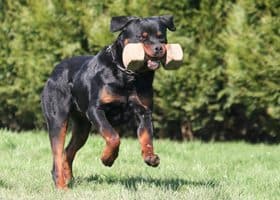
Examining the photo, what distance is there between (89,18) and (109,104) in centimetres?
586

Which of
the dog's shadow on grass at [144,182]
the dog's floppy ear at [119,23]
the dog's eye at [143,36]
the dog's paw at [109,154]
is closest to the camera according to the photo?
the dog's paw at [109,154]

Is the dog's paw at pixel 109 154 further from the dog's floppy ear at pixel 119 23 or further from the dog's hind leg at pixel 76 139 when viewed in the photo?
the dog's hind leg at pixel 76 139

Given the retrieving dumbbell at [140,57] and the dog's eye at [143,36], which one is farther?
the dog's eye at [143,36]

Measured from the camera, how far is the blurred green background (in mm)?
11359

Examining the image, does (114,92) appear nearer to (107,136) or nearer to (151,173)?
(107,136)

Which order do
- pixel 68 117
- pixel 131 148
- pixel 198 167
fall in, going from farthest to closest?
pixel 131 148 < pixel 198 167 < pixel 68 117

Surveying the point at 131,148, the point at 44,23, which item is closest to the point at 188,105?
the point at 131,148

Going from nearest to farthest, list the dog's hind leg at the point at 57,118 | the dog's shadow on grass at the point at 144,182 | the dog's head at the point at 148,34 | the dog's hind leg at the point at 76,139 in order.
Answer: the dog's head at the point at 148,34 → the dog's shadow on grass at the point at 144,182 → the dog's hind leg at the point at 57,118 → the dog's hind leg at the point at 76,139

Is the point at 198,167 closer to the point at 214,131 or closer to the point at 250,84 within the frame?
the point at 250,84

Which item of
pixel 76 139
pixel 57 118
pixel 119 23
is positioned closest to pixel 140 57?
pixel 119 23

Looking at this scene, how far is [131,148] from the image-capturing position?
10.4 m

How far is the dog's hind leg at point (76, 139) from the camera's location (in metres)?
7.83

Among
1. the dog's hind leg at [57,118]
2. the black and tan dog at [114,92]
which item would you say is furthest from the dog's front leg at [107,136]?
the dog's hind leg at [57,118]

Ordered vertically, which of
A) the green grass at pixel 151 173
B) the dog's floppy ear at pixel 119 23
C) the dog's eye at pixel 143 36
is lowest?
the green grass at pixel 151 173
